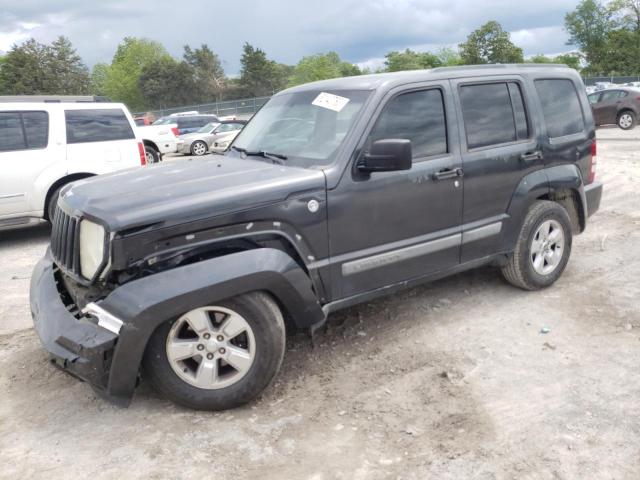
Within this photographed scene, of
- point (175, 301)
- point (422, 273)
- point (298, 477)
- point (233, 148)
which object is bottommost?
point (298, 477)

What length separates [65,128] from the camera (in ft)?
25.3

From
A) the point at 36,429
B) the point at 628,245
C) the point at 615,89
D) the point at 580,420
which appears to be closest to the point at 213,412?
the point at 36,429

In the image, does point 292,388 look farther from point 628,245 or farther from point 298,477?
point 628,245

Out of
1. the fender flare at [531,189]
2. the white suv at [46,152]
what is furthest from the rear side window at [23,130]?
the fender flare at [531,189]

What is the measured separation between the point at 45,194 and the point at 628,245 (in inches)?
279

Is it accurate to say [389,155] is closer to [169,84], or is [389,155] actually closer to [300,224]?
[300,224]

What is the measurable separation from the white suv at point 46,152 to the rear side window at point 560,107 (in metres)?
5.77

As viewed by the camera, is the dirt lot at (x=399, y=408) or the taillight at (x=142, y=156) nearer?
the dirt lot at (x=399, y=408)

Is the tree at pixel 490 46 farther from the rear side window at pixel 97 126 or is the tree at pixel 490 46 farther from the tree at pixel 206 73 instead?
the rear side window at pixel 97 126

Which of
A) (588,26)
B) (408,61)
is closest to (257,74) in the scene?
(408,61)

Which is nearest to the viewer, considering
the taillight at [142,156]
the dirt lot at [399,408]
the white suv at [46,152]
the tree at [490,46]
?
the dirt lot at [399,408]

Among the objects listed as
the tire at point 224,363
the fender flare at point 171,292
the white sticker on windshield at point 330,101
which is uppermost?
the white sticker on windshield at point 330,101

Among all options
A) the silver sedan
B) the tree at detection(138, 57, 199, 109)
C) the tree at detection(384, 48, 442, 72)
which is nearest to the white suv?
the silver sedan

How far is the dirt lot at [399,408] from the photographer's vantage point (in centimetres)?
278
